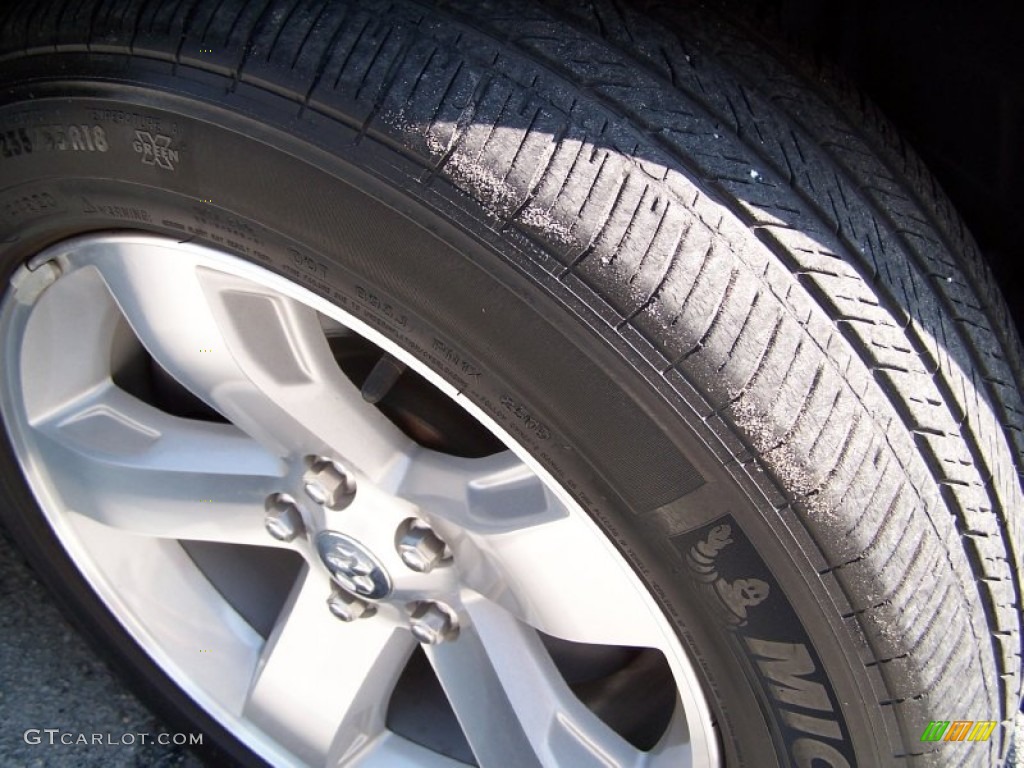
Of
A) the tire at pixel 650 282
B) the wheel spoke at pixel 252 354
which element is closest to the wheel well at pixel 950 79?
the tire at pixel 650 282

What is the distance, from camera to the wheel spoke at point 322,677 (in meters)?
1.49

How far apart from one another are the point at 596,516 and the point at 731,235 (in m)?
0.32

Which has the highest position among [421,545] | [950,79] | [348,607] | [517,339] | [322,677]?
[950,79]

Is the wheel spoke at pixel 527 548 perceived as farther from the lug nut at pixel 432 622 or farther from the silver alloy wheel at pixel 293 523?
the lug nut at pixel 432 622

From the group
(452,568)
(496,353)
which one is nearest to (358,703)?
(452,568)

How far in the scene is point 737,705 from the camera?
1130 mm

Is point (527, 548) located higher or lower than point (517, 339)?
lower

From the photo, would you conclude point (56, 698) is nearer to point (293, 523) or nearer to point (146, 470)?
point (146, 470)

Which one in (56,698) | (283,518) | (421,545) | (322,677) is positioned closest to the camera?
(421,545)

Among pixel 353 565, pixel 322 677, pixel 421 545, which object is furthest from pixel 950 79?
pixel 322 677

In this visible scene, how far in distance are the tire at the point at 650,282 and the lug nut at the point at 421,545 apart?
0.72ft

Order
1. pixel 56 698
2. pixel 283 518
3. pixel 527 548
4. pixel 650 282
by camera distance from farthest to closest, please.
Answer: pixel 56 698
pixel 283 518
pixel 527 548
pixel 650 282

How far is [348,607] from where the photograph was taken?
1.45 meters

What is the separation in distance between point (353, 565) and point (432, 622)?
134mm
